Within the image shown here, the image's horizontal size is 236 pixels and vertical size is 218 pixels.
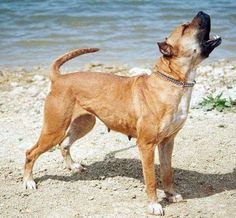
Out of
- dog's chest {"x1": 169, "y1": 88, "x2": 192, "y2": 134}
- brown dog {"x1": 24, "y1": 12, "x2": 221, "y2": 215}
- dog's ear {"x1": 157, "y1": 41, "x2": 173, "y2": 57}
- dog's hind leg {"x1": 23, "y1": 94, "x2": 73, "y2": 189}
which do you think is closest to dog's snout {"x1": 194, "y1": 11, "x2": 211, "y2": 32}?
brown dog {"x1": 24, "y1": 12, "x2": 221, "y2": 215}

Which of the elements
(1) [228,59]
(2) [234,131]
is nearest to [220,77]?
(1) [228,59]

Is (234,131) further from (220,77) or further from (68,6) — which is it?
(68,6)

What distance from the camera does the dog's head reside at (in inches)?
202

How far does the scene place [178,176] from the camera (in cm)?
623

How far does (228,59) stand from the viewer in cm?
1134

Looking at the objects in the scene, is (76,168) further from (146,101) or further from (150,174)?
(146,101)

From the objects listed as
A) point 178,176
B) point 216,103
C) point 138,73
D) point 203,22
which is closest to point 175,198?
point 178,176

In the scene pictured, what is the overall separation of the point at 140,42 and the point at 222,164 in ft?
22.0

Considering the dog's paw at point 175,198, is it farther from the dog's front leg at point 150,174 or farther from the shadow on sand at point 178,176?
the dog's front leg at point 150,174

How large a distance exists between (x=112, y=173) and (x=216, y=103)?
7.92 feet

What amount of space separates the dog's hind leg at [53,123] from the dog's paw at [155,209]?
119 cm

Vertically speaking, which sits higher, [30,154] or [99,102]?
[99,102]

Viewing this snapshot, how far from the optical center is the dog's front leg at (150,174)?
5.30 m

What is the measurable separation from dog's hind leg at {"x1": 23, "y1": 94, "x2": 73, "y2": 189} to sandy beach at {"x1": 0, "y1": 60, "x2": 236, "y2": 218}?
38 cm
